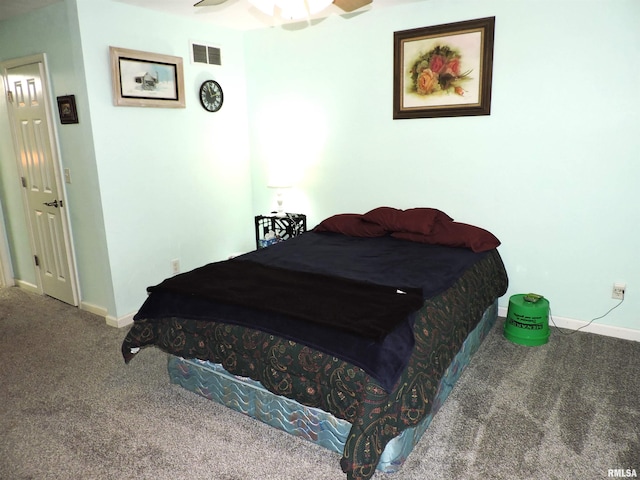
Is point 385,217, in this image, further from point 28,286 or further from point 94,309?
point 28,286

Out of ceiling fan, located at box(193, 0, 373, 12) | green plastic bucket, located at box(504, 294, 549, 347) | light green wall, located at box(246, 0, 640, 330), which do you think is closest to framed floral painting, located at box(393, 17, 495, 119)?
light green wall, located at box(246, 0, 640, 330)

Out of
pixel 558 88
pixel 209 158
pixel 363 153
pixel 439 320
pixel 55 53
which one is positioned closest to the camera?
pixel 439 320

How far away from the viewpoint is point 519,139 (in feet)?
10.7

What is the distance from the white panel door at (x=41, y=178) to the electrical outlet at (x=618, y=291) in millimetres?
4082

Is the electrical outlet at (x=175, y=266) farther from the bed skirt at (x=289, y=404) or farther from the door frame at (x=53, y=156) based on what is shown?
the bed skirt at (x=289, y=404)

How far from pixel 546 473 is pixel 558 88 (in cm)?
238

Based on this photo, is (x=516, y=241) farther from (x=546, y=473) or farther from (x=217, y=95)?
(x=217, y=95)

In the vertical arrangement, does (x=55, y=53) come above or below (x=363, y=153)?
above

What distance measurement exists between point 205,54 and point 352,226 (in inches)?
78.1

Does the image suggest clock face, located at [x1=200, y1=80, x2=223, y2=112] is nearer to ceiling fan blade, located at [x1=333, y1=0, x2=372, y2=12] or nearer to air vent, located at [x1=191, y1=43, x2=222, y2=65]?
air vent, located at [x1=191, y1=43, x2=222, y2=65]

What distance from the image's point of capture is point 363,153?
393 cm

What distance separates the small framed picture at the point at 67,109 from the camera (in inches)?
131

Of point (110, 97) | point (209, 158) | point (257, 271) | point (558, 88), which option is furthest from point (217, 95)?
point (558, 88)

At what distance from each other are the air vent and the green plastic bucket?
3.16 metres
